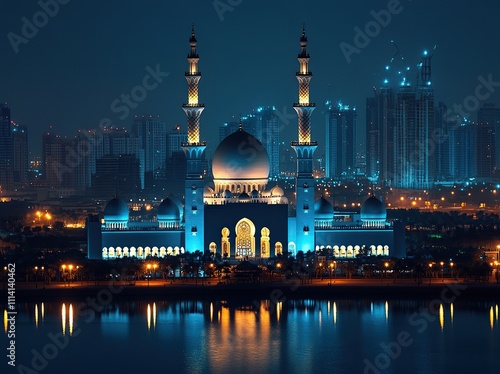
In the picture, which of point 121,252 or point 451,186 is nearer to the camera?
point 121,252

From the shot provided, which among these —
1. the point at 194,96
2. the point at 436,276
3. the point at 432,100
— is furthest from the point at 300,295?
the point at 432,100

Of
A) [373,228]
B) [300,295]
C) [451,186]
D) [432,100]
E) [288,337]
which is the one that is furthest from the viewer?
[451,186]

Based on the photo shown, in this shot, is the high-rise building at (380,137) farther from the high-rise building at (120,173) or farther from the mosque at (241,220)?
the mosque at (241,220)

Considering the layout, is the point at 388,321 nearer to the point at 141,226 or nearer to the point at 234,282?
the point at 234,282

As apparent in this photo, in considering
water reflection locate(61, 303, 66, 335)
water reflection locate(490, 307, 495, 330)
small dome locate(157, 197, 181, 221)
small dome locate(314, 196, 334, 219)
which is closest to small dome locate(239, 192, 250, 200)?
small dome locate(157, 197, 181, 221)

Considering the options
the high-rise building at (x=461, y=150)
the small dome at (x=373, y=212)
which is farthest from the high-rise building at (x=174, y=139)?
the small dome at (x=373, y=212)

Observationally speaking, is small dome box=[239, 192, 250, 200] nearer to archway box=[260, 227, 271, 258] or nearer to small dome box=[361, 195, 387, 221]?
archway box=[260, 227, 271, 258]

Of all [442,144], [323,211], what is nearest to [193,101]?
[323,211]

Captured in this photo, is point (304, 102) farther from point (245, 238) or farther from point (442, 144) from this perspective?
point (442, 144)
